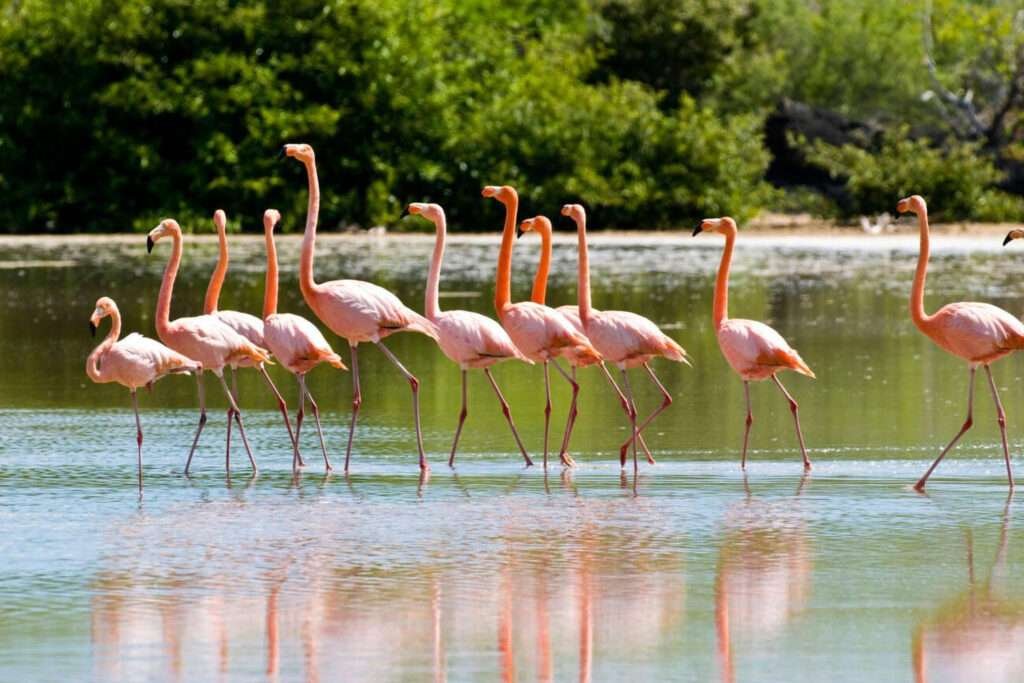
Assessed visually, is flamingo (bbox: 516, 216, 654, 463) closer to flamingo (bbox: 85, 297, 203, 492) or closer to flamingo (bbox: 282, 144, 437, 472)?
flamingo (bbox: 282, 144, 437, 472)

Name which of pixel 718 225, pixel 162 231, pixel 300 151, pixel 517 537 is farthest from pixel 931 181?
pixel 517 537

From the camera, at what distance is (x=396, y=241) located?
105 ft

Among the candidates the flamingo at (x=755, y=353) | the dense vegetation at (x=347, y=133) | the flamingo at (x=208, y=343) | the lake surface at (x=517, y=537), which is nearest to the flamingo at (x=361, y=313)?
the flamingo at (x=208, y=343)

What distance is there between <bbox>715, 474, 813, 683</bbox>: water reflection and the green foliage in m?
26.3

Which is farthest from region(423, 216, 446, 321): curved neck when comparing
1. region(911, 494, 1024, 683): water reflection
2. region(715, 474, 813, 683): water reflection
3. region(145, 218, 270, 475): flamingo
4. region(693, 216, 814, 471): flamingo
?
region(911, 494, 1024, 683): water reflection

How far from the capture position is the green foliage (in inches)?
1341

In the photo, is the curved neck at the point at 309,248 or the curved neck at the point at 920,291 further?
the curved neck at the point at 309,248

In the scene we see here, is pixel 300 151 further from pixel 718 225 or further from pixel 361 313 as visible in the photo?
pixel 718 225

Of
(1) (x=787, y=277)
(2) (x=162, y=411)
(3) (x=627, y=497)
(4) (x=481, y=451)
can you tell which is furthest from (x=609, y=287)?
(3) (x=627, y=497)

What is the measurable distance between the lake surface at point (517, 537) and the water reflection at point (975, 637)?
0.01m

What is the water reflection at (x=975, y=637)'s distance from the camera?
5543mm

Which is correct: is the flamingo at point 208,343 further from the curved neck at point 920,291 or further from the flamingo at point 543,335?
the curved neck at point 920,291

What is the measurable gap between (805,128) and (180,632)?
33392 millimetres

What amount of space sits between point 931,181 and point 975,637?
95.2ft
